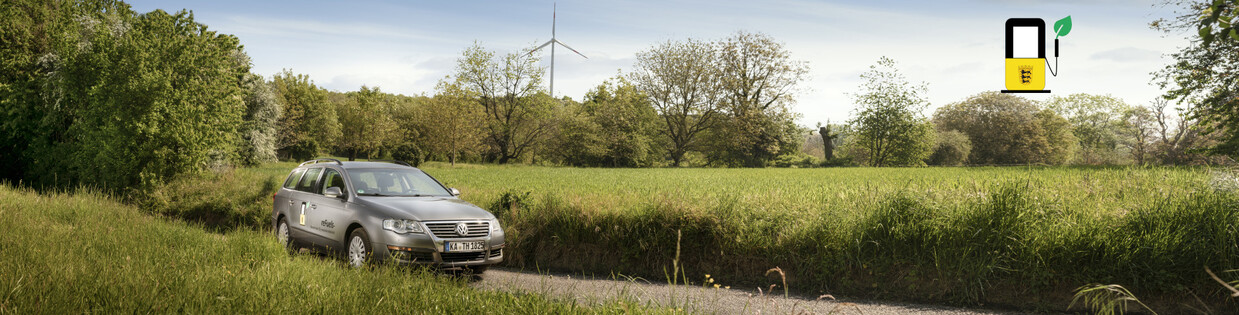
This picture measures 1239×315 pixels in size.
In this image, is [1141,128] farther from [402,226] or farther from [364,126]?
[364,126]

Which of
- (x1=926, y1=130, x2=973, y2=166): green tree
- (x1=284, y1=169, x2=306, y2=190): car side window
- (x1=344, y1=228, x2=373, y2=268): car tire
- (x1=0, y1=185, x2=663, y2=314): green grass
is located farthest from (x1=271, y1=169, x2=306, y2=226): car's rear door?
(x1=926, y1=130, x2=973, y2=166): green tree

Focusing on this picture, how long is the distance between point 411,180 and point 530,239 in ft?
7.47

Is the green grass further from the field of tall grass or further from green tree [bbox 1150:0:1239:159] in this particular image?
green tree [bbox 1150:0:1239:159]

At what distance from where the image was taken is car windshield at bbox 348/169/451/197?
902 centimetres

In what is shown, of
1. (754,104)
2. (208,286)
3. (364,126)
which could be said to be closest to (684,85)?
(754,104)

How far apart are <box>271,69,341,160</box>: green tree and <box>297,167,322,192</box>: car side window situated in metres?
47.4

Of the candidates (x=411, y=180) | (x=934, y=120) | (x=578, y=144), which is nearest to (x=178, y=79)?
(x=411, y=180)

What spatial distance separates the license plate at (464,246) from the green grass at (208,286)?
181cm

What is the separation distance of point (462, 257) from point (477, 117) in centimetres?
4041

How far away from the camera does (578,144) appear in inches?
1982

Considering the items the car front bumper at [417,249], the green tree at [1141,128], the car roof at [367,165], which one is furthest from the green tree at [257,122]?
the green tree at [1141,128]

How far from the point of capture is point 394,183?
9500 millimetres

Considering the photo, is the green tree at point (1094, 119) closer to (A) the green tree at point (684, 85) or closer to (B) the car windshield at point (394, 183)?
(A) the green tree at point (684, 85)

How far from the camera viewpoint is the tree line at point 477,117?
18359mm
